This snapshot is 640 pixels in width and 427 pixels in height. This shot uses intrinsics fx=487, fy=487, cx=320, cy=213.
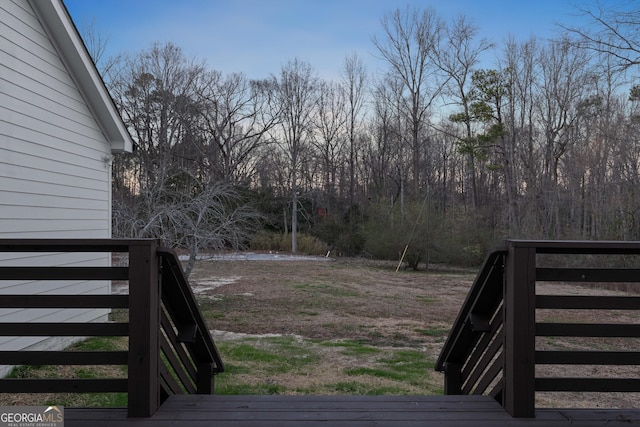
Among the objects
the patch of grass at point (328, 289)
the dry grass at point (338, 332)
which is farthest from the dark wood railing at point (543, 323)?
the patch of grass at point (328, 289)

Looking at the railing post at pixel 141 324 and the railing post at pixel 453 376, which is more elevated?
the railing post at pixel 141 324

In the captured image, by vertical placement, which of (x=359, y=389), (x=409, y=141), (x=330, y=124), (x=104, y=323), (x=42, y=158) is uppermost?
(x=330, y=124)

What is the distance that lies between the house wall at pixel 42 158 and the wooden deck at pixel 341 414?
3.68 meters

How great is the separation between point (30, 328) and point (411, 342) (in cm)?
634

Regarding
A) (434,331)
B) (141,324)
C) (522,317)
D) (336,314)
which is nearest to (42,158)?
(141,324)

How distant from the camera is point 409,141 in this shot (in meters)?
31.4

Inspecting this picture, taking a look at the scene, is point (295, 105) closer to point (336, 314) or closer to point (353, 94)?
point (353, 94)

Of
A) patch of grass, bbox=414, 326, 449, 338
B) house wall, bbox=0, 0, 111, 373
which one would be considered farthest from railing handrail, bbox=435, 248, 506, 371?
patch of grass, bbox=414, 326, 449, 338

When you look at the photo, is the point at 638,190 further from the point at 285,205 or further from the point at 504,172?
the point at 285,205

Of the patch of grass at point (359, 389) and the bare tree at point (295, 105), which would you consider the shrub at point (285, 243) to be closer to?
the bare tree at point (295, 105)

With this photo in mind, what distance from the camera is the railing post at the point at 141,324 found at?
230cm

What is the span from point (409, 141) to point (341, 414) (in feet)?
98.4

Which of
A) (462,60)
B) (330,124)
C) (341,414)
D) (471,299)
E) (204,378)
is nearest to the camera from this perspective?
(341,414)

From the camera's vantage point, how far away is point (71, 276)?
2.39 m
